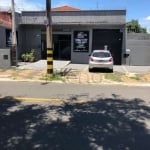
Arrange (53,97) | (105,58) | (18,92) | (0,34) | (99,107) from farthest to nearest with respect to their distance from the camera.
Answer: (0,34) → (105,58) → (18,92) → (53,97) → (99,107)

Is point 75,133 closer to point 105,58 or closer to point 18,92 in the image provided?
point 18,92

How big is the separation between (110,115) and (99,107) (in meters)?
1.10

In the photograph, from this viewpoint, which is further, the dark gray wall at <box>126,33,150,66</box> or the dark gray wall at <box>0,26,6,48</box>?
the dark gray wall at <box>126,33,150,66</box>

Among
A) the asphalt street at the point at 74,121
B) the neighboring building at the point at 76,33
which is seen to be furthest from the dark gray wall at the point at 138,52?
the asphalt street at the point at 74,121

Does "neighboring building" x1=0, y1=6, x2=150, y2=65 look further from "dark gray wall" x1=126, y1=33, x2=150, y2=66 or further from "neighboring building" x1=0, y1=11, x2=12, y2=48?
"neighboring building" x1=0, y1=11, x2=12, y2=48

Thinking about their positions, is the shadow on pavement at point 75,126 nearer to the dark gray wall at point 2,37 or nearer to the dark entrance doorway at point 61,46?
the dark gray wall at point 2,37

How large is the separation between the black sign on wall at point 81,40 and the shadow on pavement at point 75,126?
64.5 ft

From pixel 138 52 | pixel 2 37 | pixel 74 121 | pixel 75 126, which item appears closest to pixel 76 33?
pixel 138 52

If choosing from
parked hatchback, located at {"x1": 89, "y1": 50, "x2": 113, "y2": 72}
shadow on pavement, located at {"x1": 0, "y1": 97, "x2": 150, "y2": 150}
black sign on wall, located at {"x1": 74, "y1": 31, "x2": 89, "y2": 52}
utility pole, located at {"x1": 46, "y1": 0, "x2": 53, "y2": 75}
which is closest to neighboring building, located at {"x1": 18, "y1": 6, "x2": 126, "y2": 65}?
black sign on wall, located at {"x1": 74, "y1": 31, "x2": 89, "y2": 52}

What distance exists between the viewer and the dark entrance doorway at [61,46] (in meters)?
30.5

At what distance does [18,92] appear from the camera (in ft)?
41.4

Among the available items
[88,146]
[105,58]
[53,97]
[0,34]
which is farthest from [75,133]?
[0,34]

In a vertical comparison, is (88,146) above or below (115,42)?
below

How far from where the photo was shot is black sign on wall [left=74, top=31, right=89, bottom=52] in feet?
98.1
